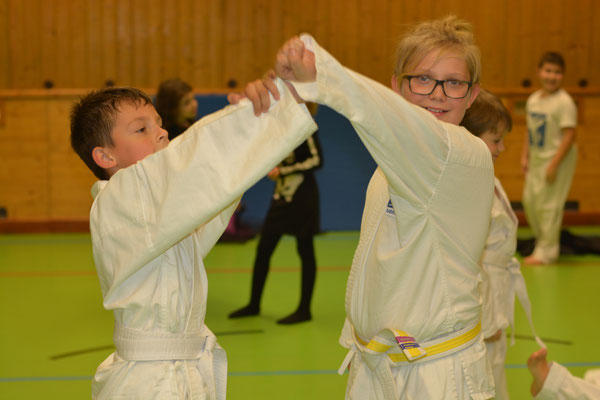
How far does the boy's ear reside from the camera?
193cm

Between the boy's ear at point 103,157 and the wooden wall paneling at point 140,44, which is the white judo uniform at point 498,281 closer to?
the boy's ear at point 103,157

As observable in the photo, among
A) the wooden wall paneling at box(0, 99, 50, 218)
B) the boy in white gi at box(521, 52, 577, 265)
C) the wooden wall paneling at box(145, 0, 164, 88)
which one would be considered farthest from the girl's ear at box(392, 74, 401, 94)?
the wooden wall paneling at box(145, 0, 164, 88)

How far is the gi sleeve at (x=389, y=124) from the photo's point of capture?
1.34 metres

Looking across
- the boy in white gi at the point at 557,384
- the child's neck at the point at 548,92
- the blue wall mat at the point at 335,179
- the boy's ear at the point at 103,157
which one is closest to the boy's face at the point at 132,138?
the boy's ear at the point at 103,157

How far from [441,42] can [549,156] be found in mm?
5250

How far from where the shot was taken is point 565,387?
109 inches

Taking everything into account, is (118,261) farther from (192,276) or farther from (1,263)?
(1,263)

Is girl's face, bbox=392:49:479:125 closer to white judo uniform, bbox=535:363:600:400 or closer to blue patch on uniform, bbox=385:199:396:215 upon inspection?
blue patch on uniform, bbox=385:199:396:215

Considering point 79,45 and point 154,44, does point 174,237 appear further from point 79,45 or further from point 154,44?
point 79,45

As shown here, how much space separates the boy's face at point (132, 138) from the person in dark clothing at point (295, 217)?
2.96 m

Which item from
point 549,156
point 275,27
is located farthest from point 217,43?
point 549,156

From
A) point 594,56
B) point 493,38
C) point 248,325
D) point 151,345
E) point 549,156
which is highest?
point 493,38

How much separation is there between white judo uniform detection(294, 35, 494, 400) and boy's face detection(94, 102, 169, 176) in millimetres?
627

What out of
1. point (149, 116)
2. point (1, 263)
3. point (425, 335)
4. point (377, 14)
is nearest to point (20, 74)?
point (1, 263)
